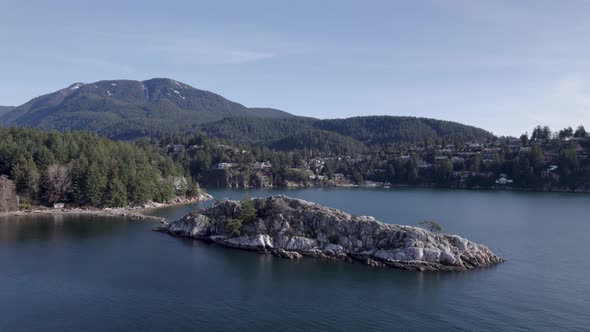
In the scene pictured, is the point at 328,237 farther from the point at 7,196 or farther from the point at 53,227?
the point at 7,196

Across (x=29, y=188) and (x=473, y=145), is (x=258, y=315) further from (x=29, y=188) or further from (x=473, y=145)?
(x=473, y=145)

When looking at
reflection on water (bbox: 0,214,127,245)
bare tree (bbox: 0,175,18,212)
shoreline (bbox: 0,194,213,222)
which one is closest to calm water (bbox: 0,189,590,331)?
reflection on water (bbox: 0,214,127,245)

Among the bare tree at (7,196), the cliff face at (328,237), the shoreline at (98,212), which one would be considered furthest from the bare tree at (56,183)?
the cliff face at (328,237)

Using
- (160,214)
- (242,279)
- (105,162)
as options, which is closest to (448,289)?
(242,279)

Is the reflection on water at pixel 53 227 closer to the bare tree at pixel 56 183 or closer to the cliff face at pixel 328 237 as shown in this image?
the bare tree at pixel 56 183

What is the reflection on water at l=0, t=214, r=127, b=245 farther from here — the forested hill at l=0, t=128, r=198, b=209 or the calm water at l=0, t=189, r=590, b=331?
the forested hill at l=0, t=128, r=198, b=209
